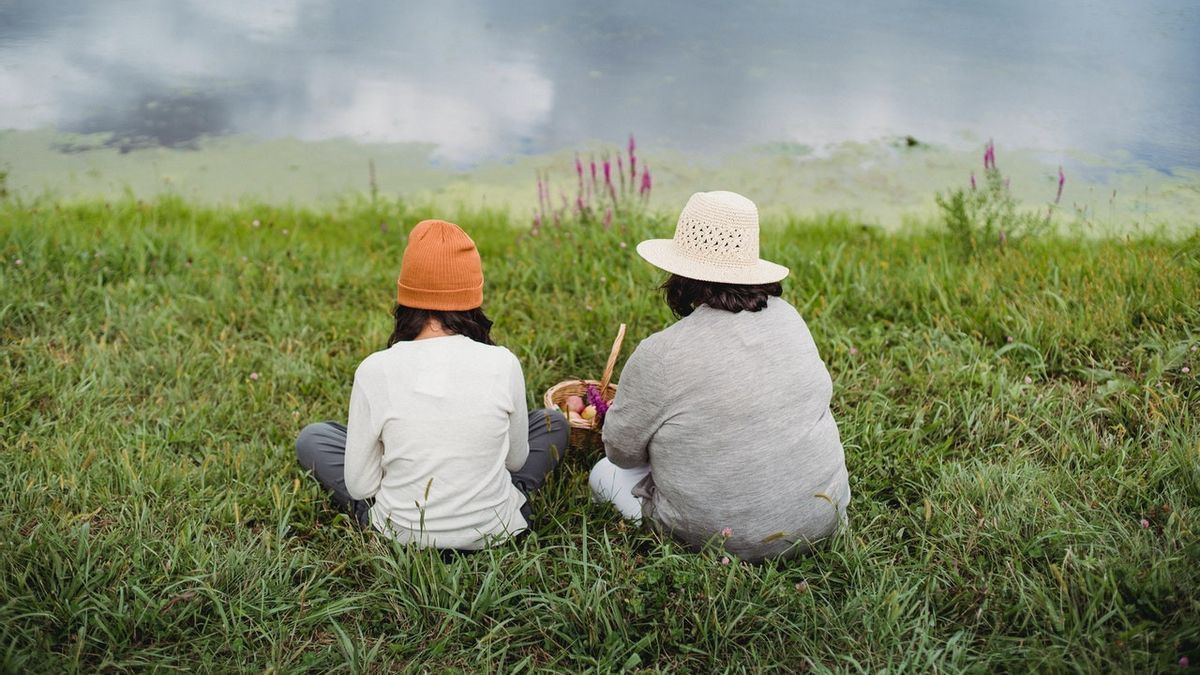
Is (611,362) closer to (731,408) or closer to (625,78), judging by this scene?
(731,408)

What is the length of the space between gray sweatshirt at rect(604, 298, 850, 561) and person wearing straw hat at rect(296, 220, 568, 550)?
1.05 ft

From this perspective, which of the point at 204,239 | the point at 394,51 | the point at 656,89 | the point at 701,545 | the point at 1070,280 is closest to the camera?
the point at 701,545

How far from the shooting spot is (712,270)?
1.98 meters

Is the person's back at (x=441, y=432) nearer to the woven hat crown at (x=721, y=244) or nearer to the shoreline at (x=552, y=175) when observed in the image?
the woven hat crown at (x=721, y=244)

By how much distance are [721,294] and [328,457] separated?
118 cm

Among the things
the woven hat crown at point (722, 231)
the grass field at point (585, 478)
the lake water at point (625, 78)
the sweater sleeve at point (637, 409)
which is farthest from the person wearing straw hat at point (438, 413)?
the lake water at point (625, 78)

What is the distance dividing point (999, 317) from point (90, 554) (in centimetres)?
293

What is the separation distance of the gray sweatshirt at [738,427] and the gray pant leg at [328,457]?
785 millimetres

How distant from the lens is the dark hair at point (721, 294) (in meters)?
1.98

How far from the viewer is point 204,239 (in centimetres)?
393

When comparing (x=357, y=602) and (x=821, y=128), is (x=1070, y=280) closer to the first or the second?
(x=821, y=128)

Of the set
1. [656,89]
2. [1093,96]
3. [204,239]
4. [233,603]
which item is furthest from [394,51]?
[233,603]

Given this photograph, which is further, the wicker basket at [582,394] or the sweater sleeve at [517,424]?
the wicker basket at [582,394]

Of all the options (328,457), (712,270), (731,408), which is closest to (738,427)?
(731,408)
